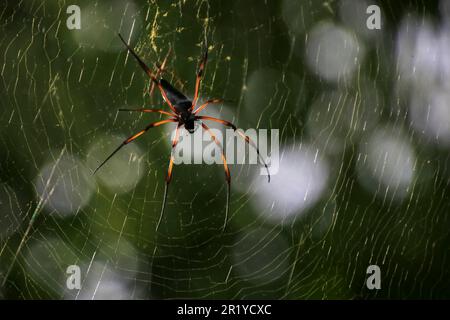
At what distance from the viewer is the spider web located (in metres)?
5.05

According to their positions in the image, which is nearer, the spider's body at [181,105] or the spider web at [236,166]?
the spider's body at [181,105]

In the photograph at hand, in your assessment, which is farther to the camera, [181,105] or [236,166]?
[236,166]

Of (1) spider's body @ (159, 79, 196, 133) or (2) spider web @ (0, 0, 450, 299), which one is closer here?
(1) spider's body @ (159, 79, 196, 133)

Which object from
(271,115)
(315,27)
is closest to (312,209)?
(271,115)

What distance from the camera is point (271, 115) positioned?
6082 millimetres

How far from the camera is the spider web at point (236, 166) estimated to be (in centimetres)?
505

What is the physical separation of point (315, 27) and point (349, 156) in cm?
157

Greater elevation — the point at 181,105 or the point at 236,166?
the point at 181,105

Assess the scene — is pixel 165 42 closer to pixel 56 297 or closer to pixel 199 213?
pixel 199 213

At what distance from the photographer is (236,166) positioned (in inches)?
198
